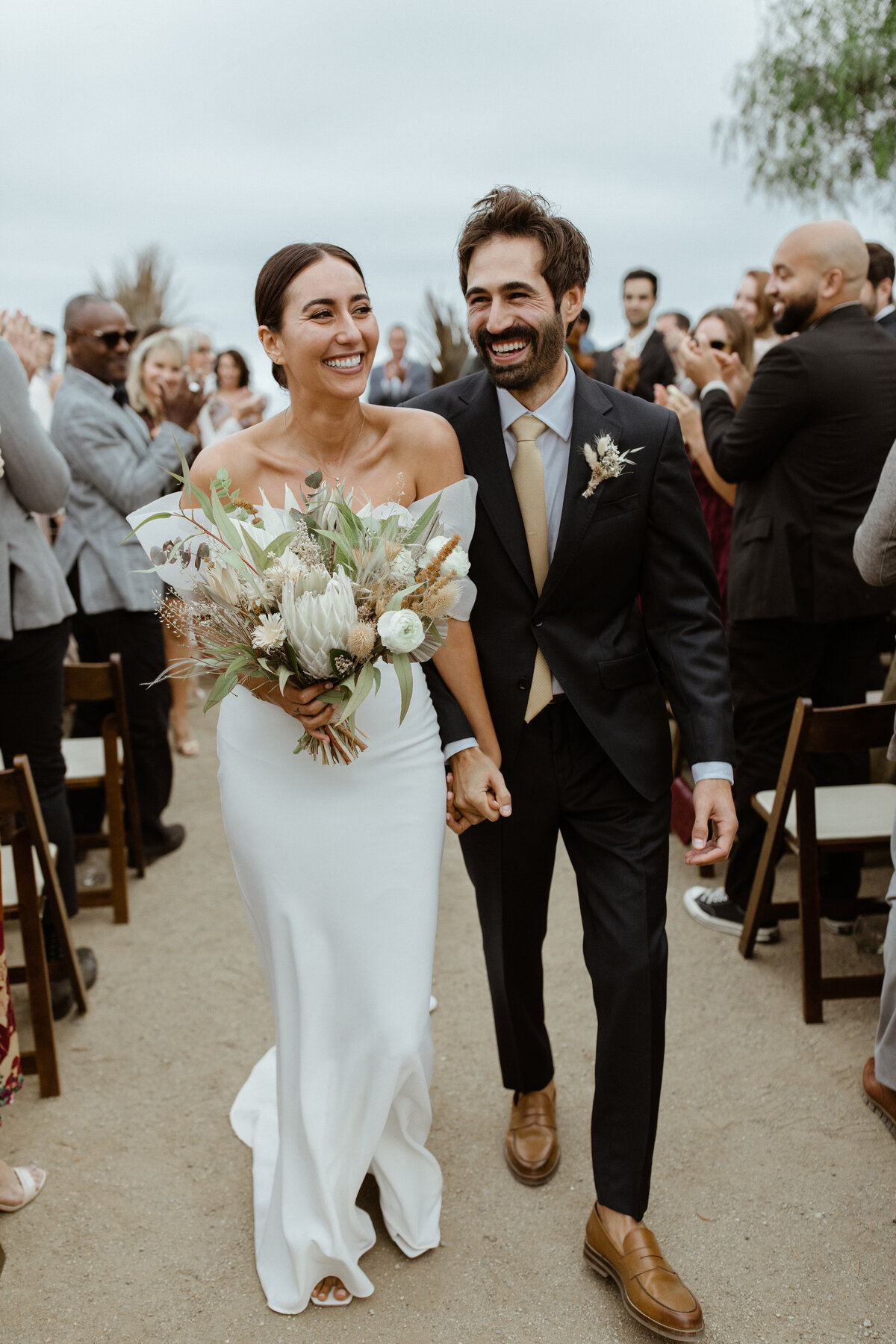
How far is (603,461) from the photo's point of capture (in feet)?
7.72

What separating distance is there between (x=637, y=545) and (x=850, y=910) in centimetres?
205

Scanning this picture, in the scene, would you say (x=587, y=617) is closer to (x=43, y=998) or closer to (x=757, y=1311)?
(x=757, y=1311)

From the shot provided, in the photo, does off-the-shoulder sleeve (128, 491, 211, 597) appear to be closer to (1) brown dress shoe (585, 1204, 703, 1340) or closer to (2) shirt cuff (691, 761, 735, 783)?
(2) shirt cuff (691, 761, 735, 783)

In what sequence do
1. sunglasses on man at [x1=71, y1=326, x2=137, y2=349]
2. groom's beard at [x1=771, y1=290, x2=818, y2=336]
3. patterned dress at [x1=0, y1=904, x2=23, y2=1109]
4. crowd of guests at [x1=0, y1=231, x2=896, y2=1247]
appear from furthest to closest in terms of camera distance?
sunglasses on man at [x1=71, y1=326, x2=137, y2=349] → groom's beard at [x1=771, y1=290, x2=818, y2=336] → crowd of guests at [x1=0, y1=231, x2=896, y2=1247] → patterned dress at [x1=0, y1=904, x2=23, y2=1109]

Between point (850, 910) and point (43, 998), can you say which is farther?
point (850, 910)

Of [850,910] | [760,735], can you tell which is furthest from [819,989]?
[760,735]

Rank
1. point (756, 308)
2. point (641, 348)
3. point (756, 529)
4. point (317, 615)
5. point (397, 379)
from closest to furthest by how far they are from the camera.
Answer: point (317, 615) < point (756, 529) < point (756, 308) < point (641, 348) < point (397, 379)

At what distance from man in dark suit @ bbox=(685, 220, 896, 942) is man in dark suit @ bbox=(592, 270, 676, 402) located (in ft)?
9.44

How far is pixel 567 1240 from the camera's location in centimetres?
265

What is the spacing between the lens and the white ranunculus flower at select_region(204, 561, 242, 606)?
1985 mm

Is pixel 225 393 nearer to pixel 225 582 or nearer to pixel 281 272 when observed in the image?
pixel 281 272

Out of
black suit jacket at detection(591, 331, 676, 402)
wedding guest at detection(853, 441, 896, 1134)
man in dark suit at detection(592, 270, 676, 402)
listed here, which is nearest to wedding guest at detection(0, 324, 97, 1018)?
wedding guest at detection(853, 441, 896, 1134)

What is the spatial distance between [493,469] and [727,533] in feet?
9.17

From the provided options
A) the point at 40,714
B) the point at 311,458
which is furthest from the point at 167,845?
the point at 311,458
